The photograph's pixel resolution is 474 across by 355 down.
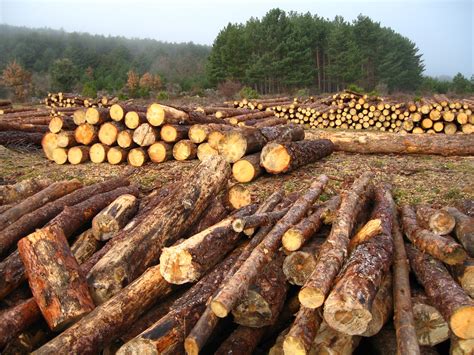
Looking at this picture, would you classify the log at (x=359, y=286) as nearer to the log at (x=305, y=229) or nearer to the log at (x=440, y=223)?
the log at (x=305, y=229)

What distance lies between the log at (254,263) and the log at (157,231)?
119cm

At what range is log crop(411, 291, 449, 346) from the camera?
287 cm

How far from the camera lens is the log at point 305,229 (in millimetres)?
3428

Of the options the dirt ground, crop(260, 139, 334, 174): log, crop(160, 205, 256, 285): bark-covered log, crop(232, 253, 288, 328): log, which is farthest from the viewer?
crop(260, 139, 334, 174): log

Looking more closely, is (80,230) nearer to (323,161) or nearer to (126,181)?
(126,181)

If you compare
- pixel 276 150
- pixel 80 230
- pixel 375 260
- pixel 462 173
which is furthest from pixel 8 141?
pixel 462 173

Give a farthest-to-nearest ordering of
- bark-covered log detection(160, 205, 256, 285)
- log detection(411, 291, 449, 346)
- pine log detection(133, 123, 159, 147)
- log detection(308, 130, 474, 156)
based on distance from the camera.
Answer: log detection(308, 130, 474, 156), pine log detection(133, 123, 159, 147), bark-covered log detection(160, 205, 256, 285), log detection(411, 291, 449, 346)

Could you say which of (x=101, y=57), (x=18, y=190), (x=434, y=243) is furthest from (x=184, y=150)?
(x=101, y=57)

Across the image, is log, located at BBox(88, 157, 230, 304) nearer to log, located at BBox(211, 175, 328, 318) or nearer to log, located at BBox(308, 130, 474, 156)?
log, located at BBox(211, 175, 328, 318)

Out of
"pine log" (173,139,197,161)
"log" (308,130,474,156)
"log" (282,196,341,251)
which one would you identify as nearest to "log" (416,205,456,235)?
"log" (282,196,341,251)

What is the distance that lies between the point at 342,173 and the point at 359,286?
431 centimetres

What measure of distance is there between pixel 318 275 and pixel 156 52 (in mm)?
95948

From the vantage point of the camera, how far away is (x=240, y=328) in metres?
3.20

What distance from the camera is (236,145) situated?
6.19 m
